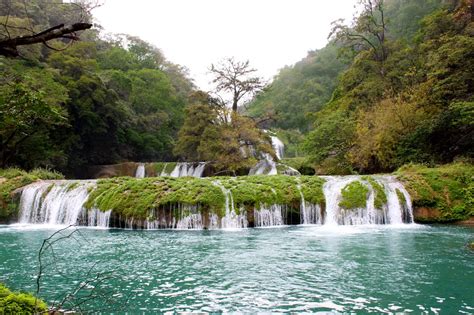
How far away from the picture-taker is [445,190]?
51.9 feet

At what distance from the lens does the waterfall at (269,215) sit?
15742 millimetres

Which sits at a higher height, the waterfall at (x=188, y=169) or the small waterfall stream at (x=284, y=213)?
the waterfall at (x=188, y=169)

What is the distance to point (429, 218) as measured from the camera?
50.6 ft

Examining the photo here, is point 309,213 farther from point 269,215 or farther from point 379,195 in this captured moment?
point 379,195

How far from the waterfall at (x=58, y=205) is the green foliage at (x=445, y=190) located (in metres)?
13.3

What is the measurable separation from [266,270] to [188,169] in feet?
76.2

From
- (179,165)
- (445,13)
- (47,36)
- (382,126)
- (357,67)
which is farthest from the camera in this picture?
(179,165)

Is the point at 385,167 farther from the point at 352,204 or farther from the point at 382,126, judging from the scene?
the point at 352,204

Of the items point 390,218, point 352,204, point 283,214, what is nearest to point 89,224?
point 283,214

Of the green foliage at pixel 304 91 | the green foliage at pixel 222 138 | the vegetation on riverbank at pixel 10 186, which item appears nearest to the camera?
the vegetation on riverbank at pixel 10 186

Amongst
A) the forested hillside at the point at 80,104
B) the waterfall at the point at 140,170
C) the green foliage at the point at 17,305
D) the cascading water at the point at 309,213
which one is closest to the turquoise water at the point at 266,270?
the green foliage at the point at 17,305

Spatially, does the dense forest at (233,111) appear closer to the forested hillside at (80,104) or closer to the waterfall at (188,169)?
the forested hillside at (80,104)

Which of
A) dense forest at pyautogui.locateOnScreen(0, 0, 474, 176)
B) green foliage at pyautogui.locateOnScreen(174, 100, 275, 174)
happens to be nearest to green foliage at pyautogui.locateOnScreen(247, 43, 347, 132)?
dense forest at pyautogui.locateOnScreen(0, 0, 474, 176)

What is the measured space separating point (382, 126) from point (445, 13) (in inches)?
334
